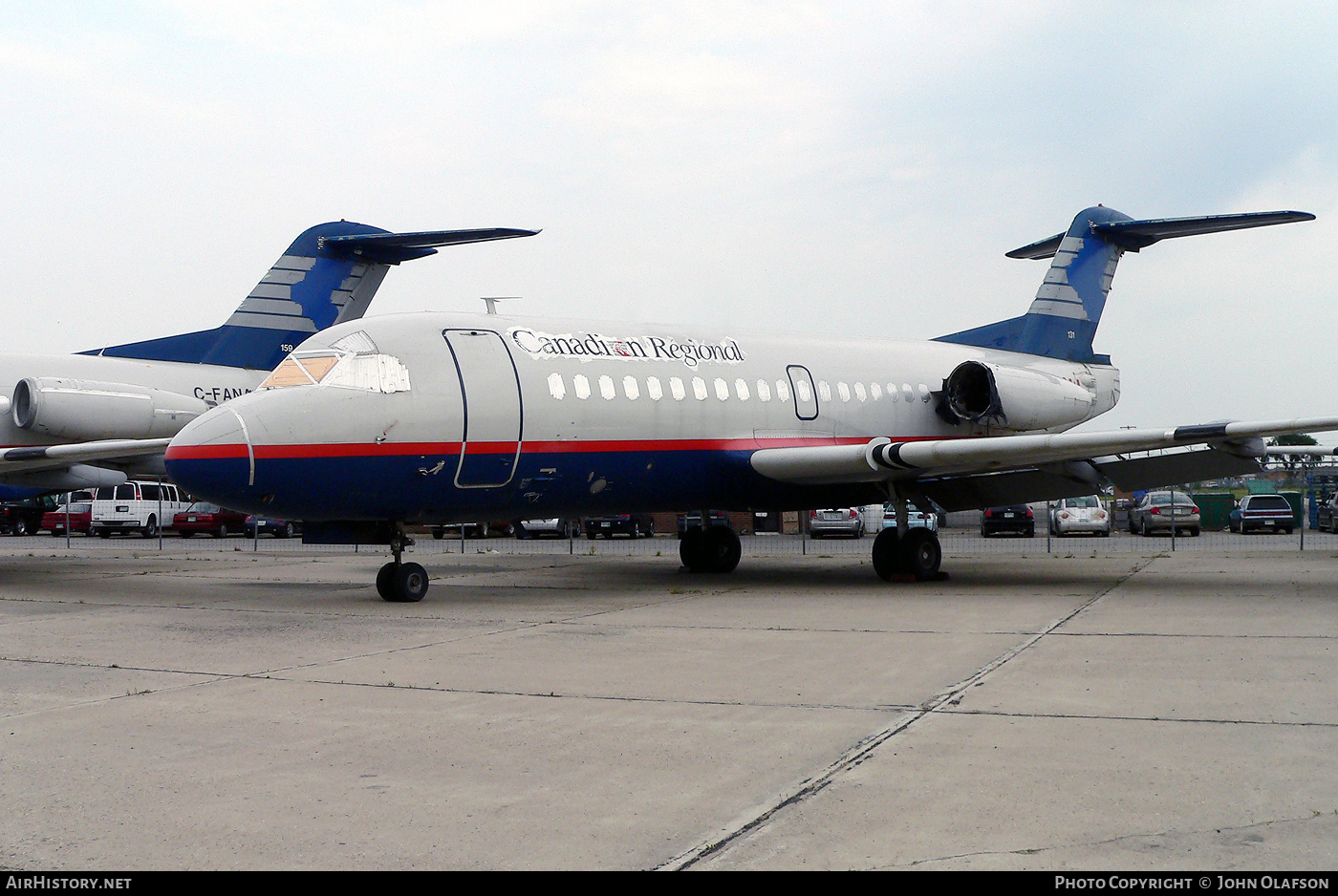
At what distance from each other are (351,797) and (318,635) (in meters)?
5.92

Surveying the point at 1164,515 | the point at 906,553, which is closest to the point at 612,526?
the point at 1164,515

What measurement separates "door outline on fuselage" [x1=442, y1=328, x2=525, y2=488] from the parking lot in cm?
160

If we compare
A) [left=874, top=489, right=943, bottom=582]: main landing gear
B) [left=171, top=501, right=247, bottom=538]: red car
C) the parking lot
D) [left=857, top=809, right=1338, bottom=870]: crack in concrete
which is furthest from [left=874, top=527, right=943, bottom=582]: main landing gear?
[left=171, top=501, right=247, bottom=538]: red car

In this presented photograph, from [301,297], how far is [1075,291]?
1394 centimetres

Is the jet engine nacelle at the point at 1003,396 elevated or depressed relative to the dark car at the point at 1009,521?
elevated

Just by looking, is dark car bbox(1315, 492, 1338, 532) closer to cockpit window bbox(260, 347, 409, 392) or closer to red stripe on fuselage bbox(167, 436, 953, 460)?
red stripe on fuselage bbox(167, 436, 953, 460)

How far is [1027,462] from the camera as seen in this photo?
15445 mm

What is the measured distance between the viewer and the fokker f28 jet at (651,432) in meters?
12.7

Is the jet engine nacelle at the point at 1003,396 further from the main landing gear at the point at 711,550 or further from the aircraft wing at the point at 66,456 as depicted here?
the aircraft wing at the point at 66,456

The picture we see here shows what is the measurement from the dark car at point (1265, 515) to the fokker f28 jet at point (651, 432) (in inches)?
725

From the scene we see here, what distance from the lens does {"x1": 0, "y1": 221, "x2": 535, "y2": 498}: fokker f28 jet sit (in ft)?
57.6

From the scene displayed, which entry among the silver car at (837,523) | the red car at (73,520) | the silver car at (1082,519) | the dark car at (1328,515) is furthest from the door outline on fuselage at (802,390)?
the red car at (73,520)
